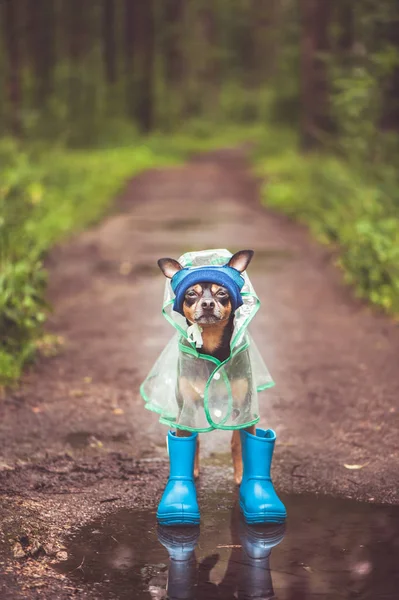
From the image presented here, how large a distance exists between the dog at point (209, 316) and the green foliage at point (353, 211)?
464cm

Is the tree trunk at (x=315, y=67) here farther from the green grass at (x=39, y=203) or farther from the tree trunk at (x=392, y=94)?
the tree trunk at (x=392, y=94)

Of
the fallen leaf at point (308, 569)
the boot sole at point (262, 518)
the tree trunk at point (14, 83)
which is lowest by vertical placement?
the fallen leaf at point (308, 569)

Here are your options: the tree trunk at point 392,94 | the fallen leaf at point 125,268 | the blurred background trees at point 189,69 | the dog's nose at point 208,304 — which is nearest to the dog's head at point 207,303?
the dog's nose at point 208,304

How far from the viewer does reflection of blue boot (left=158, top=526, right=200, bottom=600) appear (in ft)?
11.7

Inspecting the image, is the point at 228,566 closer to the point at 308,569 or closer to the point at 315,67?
the point at 308,569

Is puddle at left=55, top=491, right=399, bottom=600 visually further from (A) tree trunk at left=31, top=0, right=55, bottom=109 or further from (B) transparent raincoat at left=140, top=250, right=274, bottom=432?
(A) tree trunk at left=31, top=0, right=55, bottom=109

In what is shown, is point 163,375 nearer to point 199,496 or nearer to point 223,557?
point 199,496

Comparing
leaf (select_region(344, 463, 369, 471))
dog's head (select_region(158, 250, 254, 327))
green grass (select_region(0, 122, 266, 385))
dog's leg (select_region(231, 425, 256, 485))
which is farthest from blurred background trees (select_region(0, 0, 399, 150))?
dog's head (select_region(158, 250, 254, 327))

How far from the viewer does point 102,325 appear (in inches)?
343

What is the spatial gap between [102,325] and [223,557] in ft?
16.4

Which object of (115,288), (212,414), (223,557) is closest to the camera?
(223,557)

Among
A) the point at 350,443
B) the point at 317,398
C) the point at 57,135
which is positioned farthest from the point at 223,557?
the point at 57,135

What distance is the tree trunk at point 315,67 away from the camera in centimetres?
2070

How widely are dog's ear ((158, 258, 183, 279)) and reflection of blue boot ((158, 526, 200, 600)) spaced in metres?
1.18
